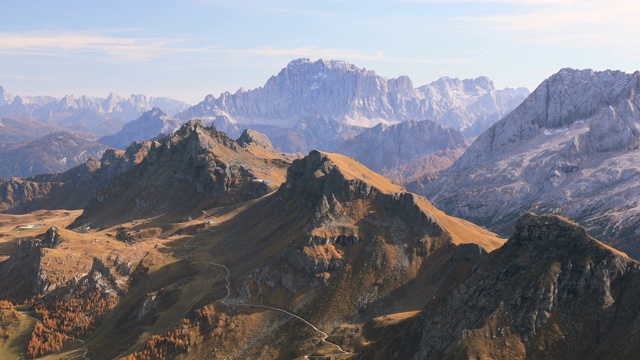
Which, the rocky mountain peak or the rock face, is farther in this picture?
the rocky mountain peak

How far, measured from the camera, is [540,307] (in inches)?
6407

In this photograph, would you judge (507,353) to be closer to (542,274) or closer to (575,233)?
(542,274)

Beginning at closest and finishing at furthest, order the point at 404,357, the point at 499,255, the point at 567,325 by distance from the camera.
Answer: the point at 567,325 → the point at 404,357 → the point at 499,255

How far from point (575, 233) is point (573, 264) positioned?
405 inches

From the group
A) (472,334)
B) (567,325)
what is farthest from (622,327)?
(472,334)

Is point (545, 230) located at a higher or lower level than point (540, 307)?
higher

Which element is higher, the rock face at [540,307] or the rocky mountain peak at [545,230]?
the rocky mountain peak at [545,230]

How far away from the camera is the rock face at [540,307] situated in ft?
505

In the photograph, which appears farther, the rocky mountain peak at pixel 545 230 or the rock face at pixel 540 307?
the rocky mountain peak at pixel 545 230

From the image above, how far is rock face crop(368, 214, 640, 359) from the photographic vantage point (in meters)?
154

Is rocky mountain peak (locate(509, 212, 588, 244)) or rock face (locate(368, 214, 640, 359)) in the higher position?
rocky mountain peak (locate(509, 212, 588, 244))

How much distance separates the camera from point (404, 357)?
172m

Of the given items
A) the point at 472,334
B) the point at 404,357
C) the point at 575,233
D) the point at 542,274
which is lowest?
the point at 404,357

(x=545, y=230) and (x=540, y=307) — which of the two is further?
(x=545, y=230)
